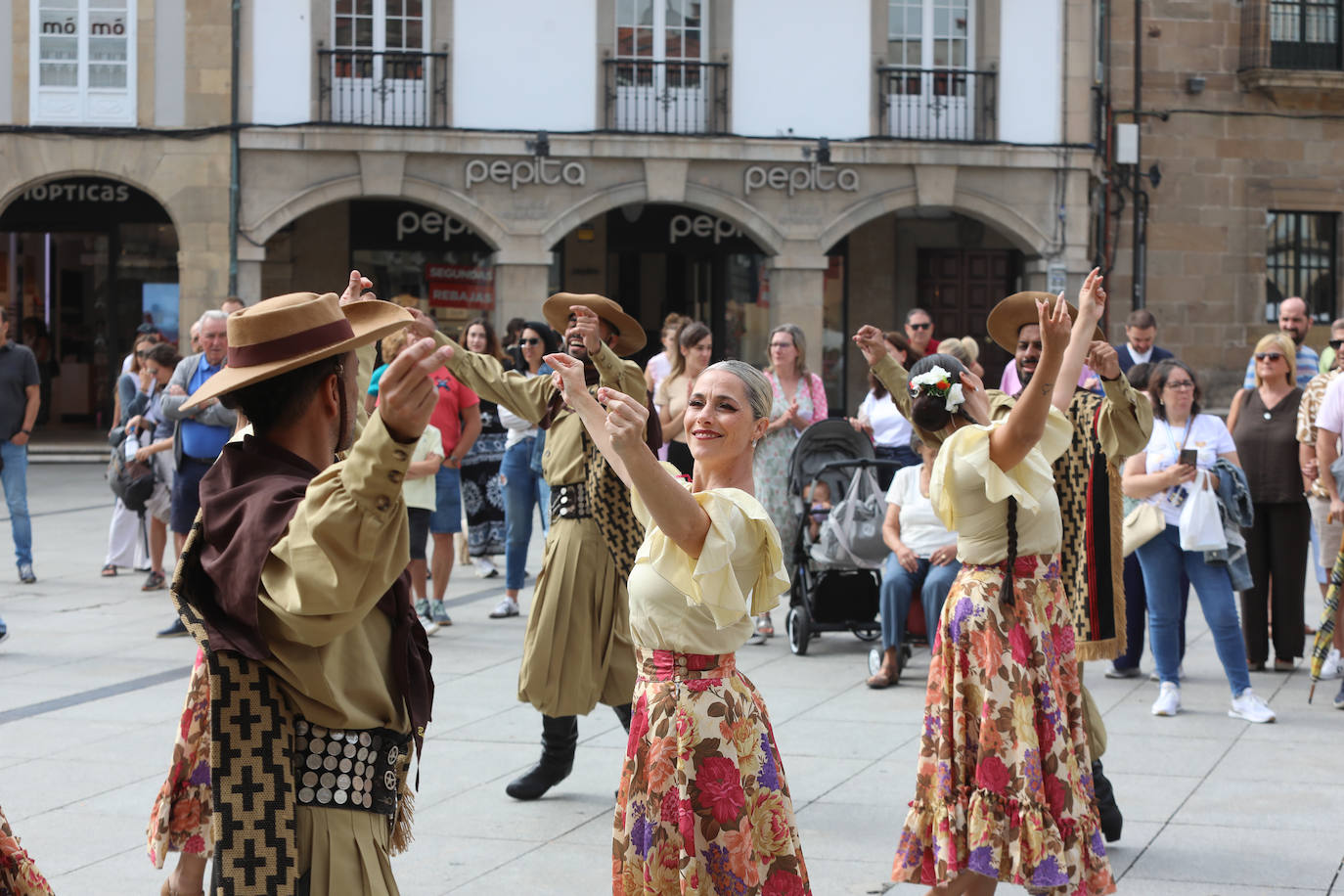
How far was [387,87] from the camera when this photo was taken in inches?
883

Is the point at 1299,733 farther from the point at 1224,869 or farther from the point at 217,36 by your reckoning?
the point at 217,36

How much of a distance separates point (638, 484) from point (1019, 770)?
5.69 ft

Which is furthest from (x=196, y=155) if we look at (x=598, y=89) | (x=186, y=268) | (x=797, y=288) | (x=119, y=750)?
(x=119, y=750)

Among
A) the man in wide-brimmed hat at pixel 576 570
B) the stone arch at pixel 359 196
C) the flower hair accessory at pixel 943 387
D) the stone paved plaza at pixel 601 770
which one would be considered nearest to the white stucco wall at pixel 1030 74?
the stone arch at pixel 359 196

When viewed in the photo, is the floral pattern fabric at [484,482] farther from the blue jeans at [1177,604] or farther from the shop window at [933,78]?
the shop window at [933,78]

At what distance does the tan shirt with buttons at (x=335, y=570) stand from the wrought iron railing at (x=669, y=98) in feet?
67.3

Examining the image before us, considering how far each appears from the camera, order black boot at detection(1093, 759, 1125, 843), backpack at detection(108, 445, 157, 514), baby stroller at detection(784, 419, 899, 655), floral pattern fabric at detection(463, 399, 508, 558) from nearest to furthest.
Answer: black boot at detection(1093, 759, 1125, 843) < baby stroller at detection(784, 419, 899, 655) < backpack at detection(108, 445, 157, 514) < floral pattern fabric at detection(463, 399, 508, 558)

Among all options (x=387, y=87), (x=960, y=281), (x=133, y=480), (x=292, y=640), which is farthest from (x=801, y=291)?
(x=292, y=640)

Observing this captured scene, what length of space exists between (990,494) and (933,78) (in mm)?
19373

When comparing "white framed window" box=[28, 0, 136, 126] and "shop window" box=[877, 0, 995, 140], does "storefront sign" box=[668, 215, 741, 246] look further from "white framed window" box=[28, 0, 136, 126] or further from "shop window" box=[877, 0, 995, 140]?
"white framed window" box=[28, 0, 136, 126]

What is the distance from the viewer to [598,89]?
2255 cm

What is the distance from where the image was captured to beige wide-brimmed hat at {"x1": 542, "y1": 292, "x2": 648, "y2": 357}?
6.54 meters

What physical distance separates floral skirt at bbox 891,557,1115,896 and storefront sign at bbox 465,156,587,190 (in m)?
18.0

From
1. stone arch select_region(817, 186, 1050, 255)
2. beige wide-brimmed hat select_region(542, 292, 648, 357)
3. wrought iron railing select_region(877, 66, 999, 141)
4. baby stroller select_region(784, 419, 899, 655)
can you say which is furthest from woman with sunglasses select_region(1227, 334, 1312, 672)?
wrought iron railing select_region(877, 66, 999, 141)
